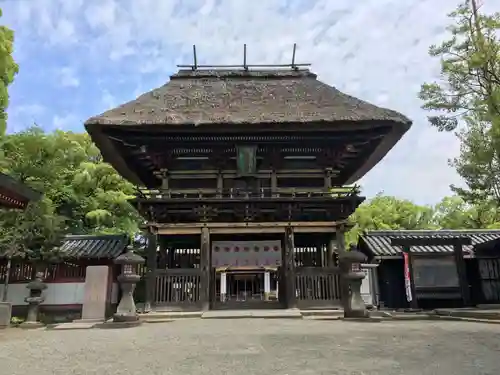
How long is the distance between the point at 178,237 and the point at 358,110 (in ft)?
23.5

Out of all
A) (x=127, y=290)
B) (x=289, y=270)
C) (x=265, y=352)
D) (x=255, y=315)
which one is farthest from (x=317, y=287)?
(x=265, y=352)

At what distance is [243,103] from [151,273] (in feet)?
20.9

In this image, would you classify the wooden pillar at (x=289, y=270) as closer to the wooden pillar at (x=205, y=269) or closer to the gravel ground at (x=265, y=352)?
the wooden pillar at (x=205, y=269)

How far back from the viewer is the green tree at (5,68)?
45.1 ft

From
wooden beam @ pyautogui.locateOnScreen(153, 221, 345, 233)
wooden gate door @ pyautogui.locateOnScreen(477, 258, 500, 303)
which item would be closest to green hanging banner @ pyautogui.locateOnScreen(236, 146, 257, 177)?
wooden beam @ pyautogui.locateOnScreen(153, 221, 345, 233)

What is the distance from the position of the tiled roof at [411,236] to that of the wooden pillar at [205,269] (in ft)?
22.0

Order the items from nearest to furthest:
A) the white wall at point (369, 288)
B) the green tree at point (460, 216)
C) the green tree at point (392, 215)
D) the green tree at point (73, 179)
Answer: the white wall at point (369, 288)
the green tree at point (73, 179)
the green tree at point (460, 216)
the green tree at point (392, 215)

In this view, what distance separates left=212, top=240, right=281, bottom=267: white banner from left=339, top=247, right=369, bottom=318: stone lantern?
8.81 ft

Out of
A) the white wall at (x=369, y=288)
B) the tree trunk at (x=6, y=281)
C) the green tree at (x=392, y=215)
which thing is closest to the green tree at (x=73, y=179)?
the tree trunk at (x=6, y=281)

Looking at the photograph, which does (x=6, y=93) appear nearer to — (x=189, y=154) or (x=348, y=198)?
(x=189, y=154)

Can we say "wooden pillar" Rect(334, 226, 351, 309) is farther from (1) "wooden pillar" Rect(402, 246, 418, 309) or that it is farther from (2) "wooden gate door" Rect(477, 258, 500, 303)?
(2) "wooden gate door" Rect(477, 258, 500, 303)

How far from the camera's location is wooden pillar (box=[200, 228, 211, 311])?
1131cm

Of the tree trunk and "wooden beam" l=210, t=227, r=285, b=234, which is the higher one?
"wooden beam" l=210, t=227, r=285, b=234

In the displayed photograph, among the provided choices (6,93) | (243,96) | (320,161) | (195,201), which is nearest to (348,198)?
(320,161)
